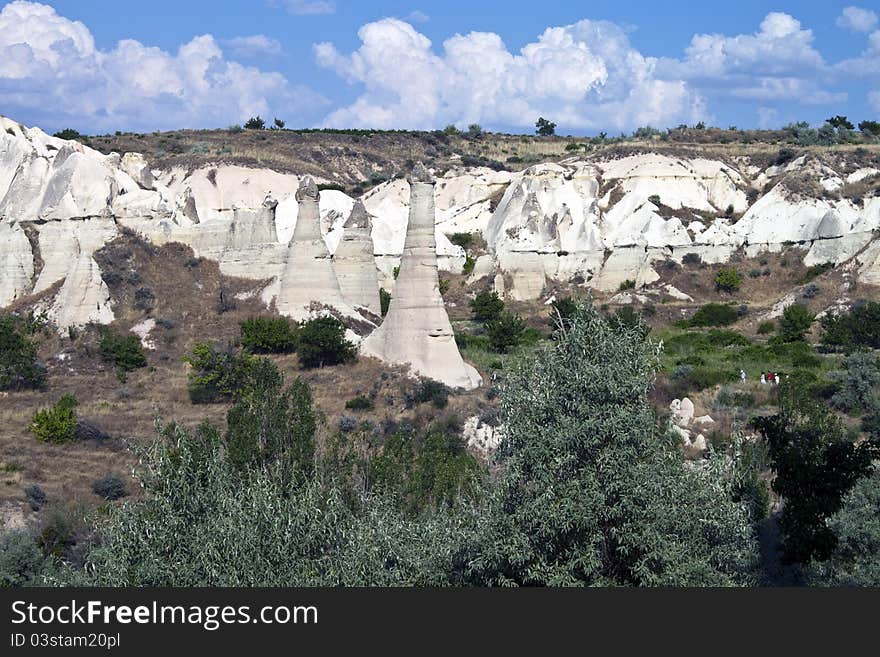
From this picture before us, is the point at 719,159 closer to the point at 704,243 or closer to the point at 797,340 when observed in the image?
the point at 704,243

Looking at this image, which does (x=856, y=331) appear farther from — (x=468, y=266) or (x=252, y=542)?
(x=252, y=542)

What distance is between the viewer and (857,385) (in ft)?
100

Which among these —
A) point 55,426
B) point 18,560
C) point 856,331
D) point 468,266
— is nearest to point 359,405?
point 55,426

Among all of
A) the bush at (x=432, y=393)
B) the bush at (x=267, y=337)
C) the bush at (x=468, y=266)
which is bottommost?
the bush at (x=432, y=393)

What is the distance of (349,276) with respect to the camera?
38469 mm

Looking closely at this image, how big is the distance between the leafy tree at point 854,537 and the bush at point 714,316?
28.5 meters

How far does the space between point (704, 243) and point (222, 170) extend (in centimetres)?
2507

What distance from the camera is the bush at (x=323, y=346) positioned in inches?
1312

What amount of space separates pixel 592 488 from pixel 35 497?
15.4m

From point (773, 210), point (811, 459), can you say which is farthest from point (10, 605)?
point (773, 210)

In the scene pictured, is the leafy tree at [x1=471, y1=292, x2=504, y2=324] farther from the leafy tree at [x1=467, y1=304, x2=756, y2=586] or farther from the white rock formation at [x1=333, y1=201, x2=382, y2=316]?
the leafy tree at [x1=467, y1=304, x2=756, y2=586]

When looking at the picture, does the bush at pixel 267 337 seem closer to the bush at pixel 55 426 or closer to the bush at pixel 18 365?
the bush at pixel 18 365

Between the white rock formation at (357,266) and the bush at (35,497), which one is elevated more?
the white rock formation at (357,266)

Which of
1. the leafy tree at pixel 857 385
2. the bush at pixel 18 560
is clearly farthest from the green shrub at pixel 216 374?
the leafy tree at pixel 857 385
